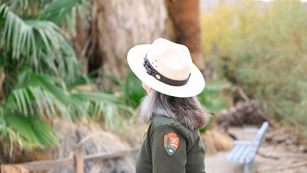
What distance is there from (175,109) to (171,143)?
197 millimetres

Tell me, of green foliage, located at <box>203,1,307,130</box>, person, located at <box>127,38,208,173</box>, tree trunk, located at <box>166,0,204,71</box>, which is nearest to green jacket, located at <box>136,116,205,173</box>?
person, located at <box>127,38,208,173</box>

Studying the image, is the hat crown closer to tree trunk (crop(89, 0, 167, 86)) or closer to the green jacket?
the green jacket

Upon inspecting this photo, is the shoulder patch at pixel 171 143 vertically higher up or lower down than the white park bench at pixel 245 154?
higher up

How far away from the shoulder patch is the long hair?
0.10 metres

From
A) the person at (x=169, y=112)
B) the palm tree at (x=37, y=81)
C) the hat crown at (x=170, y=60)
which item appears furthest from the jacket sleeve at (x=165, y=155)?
the palm tree at (x=37, y=81)

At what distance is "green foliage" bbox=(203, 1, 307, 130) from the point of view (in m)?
11.1

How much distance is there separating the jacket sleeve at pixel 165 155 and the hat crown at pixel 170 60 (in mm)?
290

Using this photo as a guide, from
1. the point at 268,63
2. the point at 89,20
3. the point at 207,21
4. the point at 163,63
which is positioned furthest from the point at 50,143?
the point at 207,21

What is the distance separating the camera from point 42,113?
666 cm

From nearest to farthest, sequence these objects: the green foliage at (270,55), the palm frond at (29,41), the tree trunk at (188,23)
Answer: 1. the palm frond at (29,41)
2. the tree trunk at (188,23)
3. the green foliage at (270,55)

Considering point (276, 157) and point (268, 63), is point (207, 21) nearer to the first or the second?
point (268, 63)

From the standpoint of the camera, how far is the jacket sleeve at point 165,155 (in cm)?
249

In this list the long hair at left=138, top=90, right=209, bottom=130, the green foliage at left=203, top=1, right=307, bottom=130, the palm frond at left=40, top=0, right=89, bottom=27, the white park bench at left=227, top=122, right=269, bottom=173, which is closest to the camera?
the long hair at left=138, top=90, right=209, bottom=130

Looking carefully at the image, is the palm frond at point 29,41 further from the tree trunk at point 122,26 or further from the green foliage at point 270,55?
the green foliage at point 270,55
